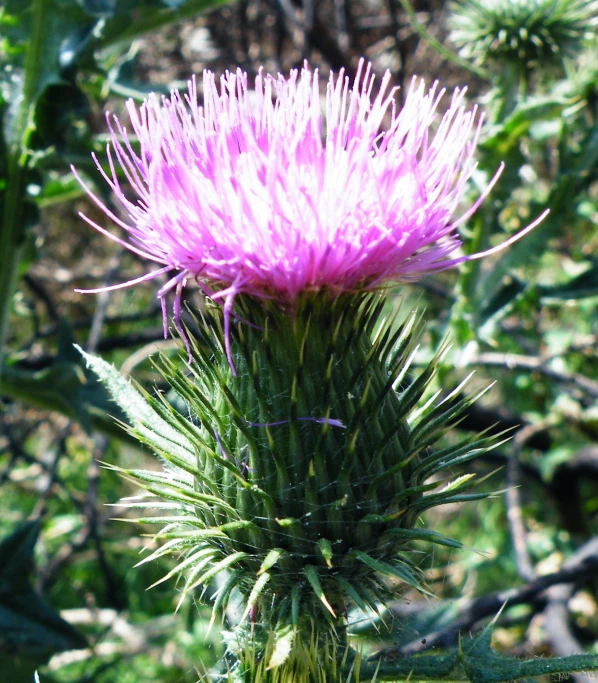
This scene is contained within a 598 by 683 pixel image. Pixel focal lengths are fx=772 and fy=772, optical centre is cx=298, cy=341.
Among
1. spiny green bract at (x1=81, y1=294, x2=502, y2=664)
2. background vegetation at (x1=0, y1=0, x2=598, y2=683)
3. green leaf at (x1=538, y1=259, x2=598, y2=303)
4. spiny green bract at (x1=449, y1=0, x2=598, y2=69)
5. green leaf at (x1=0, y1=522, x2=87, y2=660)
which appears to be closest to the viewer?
spiny green bract at (x1=81, y1=294, x2=502, y2=664)

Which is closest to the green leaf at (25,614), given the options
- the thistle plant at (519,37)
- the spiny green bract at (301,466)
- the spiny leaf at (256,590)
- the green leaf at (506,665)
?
the spiny green bract at (301,466)

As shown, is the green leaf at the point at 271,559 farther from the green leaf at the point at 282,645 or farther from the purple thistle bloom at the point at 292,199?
the purple thistle bloom at the point at 292,199

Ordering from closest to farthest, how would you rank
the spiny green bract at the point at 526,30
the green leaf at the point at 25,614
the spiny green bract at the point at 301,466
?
the spiny green bract at the point at 301,466 → the green leaf at the point at 25,614 → the spiny green bract at the point at 526,30

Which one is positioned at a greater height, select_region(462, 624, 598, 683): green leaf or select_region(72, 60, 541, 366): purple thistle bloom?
select_region(72, 60, 541, 366): purple thistle bloom

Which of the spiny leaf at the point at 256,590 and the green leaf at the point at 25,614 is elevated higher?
the spiny leaf at the point at 256,590

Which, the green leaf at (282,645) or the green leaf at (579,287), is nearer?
the green leaf at (282,645)

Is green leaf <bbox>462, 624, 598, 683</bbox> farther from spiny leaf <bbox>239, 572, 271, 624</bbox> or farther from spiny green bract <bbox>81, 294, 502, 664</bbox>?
spiny leaf <bbox>239, 572, 271, 624</bbox>

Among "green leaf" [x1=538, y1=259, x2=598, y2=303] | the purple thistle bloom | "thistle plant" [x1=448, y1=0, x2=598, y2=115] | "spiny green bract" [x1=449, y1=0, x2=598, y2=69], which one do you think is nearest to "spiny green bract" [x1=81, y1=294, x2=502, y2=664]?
the purple thistle bloom
